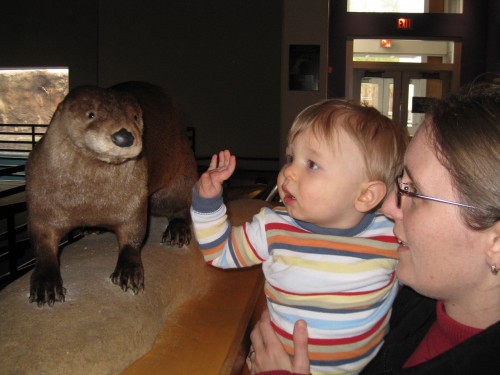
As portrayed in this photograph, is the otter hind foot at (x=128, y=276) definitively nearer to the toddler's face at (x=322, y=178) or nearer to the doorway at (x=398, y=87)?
the toddler's face at (x=322, y=178)

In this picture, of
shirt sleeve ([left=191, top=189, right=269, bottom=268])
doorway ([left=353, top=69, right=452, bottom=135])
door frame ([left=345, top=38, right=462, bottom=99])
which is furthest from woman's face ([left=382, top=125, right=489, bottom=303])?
doorway ([left=353, top=69, right=452, bottom=135])

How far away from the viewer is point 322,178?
119 centimetres

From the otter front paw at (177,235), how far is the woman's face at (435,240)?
92 cm

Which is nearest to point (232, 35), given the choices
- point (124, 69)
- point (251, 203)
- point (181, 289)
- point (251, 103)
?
point (251, 103)

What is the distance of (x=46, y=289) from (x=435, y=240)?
2.85ft

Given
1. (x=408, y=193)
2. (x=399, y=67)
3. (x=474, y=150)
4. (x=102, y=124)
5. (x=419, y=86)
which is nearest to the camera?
(x=474, y=150)

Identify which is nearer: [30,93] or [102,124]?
[102,124]

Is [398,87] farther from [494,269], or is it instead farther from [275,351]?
[494,269]

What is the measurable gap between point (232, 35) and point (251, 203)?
8313 millimetres

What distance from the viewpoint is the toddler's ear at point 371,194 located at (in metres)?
1.23

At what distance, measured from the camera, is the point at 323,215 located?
1.22 m

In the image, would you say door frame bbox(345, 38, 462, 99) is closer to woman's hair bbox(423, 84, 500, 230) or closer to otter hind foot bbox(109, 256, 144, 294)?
otter hind foot bbox(109, 256, 144, 294)

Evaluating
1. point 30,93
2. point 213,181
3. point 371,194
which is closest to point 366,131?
point 371,194

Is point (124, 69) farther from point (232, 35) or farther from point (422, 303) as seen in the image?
point (422, 303)
